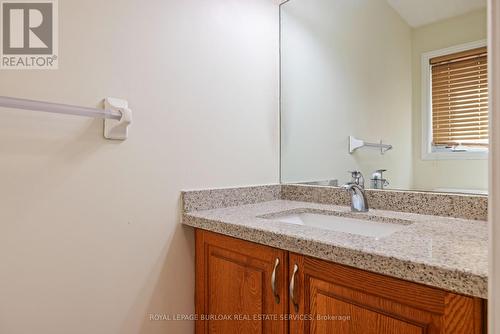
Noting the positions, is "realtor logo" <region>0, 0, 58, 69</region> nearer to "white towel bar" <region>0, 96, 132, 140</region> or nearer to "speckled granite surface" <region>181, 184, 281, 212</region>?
"white towel bar" <region>0, 96, 132, 140</region>

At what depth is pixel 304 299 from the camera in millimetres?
802

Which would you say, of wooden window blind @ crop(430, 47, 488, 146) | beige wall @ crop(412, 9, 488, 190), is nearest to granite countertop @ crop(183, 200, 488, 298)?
beige wall @ crop(412, 9, 488, 190)

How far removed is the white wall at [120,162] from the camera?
828 millimetres

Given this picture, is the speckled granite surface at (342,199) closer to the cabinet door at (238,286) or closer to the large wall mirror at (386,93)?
the large wall mirror at (386,93)

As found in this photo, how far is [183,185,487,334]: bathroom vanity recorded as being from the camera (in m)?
0.59

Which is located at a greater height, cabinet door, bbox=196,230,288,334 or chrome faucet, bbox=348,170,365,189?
chrome faucet, bbox=348,170,365,189

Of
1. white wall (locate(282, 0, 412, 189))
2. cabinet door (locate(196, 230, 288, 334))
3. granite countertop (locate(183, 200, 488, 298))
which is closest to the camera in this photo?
granite countertop (locate(183, 200, 488, 298))

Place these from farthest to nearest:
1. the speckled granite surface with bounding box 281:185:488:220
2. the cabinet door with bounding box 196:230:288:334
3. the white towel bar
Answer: the speckled granite surface with bounding box 281:185:488:220 < the cabinet door with bounding box 196:230:288:334 < the white towel bar

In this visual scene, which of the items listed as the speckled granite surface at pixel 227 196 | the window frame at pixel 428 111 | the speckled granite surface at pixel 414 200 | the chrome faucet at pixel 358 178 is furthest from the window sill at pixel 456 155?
the speckled granite surface at pixel 227 196

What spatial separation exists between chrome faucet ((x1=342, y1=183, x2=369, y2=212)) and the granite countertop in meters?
0.04

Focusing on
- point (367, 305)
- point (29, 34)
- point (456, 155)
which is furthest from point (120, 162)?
point (456, 155)

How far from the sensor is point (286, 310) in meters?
0.84

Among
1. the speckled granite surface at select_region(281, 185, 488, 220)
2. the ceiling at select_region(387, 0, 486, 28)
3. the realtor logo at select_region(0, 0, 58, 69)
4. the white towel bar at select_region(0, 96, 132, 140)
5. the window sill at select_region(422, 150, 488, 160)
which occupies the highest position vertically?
the ceiling at select_region(387, 0, 486, 28)

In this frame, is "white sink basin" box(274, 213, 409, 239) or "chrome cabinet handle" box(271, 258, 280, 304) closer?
"chrome cabinet handle" box(271, 258, 280, 304)
